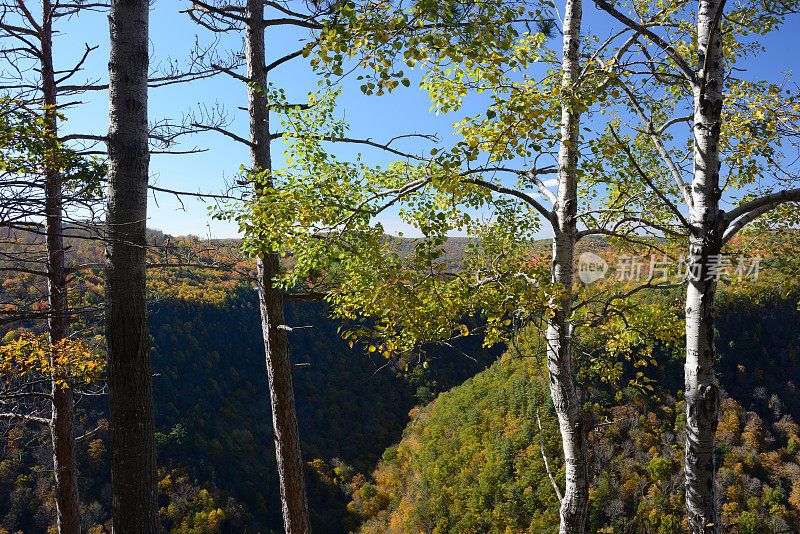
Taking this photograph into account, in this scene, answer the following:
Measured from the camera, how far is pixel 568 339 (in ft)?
14.7

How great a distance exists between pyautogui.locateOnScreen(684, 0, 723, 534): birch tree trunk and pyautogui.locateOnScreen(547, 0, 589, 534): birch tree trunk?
954mm

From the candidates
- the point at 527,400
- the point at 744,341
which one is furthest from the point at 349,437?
the point at 744,341

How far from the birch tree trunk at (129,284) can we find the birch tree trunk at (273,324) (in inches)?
87.6

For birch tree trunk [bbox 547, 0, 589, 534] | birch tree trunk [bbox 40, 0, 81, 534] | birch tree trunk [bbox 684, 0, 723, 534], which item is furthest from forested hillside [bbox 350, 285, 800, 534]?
birch tree trunk [bbox 684, 0, 723, 534]

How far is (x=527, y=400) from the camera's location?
49406 mm

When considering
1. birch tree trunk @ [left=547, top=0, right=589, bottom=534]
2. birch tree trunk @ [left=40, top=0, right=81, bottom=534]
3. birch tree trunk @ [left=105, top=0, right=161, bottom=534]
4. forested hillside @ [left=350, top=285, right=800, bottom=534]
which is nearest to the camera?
birch tree trunk @ [left=105, top=0, right=161, bottom=534]

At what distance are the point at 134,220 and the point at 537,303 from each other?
3351mm

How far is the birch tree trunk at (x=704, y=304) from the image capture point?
12.2 ft

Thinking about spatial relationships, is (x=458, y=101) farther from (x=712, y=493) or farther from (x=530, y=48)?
(x=712, y=493)

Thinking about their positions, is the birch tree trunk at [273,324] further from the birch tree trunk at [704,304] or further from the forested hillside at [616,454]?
the forested hillside at [616,454]

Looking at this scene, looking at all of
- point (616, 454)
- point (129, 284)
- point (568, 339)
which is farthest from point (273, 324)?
point (616, 454)

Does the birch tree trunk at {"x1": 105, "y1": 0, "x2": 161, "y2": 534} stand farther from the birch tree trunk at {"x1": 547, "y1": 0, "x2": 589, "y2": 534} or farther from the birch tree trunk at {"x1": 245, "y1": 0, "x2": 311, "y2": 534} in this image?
the birch tree trunk at {"x1": 547, "y1": 0, "x2": 589, "y2": 534}

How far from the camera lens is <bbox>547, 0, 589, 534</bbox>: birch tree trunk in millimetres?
4461

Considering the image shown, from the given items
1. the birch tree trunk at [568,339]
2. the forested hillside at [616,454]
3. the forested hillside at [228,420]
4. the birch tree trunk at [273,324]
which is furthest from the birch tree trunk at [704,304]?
the forested hillside at [228,420]
